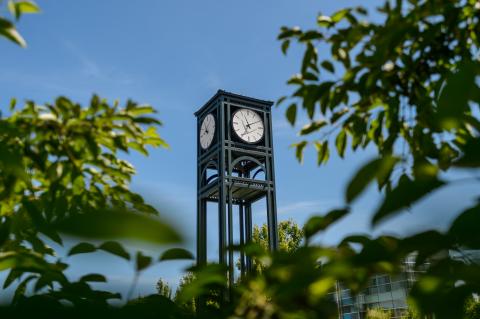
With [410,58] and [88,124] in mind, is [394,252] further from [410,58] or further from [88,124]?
[410,58]

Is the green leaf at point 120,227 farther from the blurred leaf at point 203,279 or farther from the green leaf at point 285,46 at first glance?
the green leaf at point 285,46

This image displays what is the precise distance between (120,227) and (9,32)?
499mm

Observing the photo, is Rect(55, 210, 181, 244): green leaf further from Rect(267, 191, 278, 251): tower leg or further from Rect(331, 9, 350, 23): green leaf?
Rect(267, 191, 278, 251): tower leg

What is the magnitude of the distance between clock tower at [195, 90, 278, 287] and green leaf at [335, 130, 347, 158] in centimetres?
986

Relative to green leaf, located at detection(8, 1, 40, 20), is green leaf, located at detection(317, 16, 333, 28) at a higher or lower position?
higher

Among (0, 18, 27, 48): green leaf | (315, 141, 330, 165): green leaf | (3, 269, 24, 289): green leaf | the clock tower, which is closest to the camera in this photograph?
(0, 18, 27, 48): green leaf

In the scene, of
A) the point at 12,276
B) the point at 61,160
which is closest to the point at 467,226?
the point at 12,276

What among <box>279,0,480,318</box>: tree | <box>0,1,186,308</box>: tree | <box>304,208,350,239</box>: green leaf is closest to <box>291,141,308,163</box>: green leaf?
<box>279,0,480,318</box>: tree

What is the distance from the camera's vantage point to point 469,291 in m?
0.38

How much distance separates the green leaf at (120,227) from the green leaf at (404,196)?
18cm

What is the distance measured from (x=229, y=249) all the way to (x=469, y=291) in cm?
22

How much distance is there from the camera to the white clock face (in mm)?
12172

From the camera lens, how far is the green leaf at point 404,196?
0.29 metres

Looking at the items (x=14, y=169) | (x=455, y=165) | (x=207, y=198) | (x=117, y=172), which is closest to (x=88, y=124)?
(x=117, y=172)
